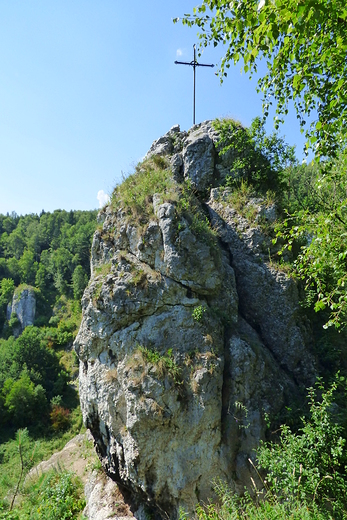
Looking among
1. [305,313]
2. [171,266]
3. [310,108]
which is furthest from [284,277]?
[310,108]

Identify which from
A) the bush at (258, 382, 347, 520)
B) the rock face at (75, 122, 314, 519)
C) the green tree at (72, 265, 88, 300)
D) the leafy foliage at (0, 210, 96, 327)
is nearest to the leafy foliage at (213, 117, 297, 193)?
the rock face at (75, 122, 314, 519)

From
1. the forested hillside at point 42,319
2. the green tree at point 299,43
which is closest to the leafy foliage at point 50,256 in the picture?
the forested hillside at point 42,319

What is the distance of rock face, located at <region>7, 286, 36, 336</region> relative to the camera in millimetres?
56438

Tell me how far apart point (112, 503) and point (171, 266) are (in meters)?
7.08

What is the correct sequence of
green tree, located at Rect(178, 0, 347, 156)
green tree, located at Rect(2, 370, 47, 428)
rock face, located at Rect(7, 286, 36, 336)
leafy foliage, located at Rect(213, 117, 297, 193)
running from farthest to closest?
rock face, located at Rect(7, 286, 36, 336) → green tree, located at Rect(2, 370, 47, 428) → leafy foliage, located at Rect(213, 117, 297, 193) → green tree, located at Rect(178, 0, 347, 156)

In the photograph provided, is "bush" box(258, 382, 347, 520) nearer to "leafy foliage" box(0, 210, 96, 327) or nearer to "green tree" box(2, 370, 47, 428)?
"green tree" box(2, 370, 47, 428)

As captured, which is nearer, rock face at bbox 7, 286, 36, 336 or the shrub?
the shrub

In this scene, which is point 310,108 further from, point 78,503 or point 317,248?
point 78,503

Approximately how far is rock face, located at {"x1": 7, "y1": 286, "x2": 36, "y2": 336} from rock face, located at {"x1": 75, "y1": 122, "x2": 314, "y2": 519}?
2161 inches

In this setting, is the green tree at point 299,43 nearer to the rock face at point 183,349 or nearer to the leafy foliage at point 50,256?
the rock face at point 183,349

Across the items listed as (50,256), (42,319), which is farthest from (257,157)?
(50,256)

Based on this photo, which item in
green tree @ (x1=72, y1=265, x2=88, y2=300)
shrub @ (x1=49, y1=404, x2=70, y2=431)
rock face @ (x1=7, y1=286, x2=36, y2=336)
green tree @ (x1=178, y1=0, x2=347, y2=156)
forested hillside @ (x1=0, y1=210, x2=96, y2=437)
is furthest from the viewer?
green tree @ (x1=72, y1=265, x2=88, y2=300)

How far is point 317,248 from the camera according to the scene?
5.00 meters

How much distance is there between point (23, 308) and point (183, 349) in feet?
193
